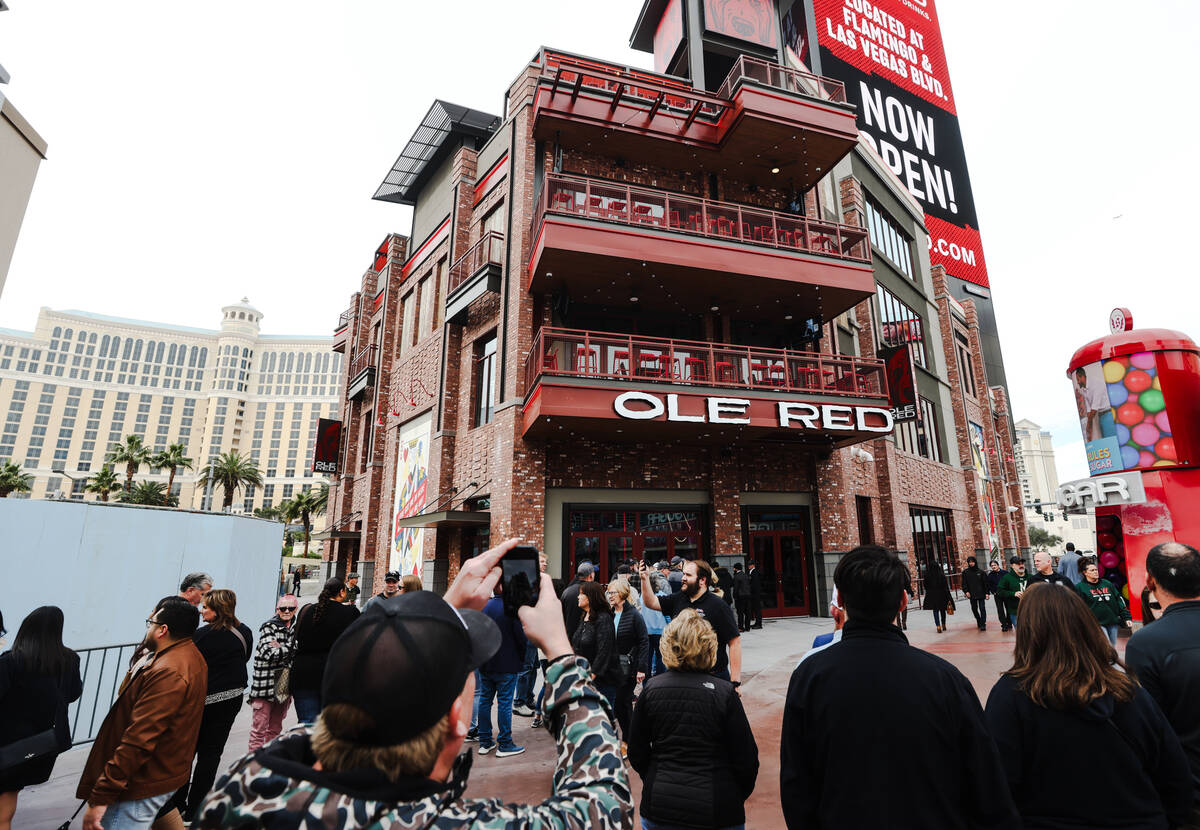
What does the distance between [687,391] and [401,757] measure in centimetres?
1332

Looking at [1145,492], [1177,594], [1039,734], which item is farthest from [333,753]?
[1145,492]

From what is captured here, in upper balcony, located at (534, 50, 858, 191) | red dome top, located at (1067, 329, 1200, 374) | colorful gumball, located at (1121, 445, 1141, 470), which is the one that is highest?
upper balcony, located at (534, 50, 858, 191)

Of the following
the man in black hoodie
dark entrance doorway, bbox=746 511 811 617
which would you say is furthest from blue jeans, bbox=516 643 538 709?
dark entrance doorway, bbox=746 511 811 617

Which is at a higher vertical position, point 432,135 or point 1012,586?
point 432,135

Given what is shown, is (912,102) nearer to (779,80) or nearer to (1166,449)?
(779,80)

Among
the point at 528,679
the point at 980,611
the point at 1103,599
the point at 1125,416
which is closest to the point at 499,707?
the point at 528,679

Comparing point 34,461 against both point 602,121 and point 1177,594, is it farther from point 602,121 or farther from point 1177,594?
point 1177,594

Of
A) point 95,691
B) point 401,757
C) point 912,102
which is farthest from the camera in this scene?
point 912,102

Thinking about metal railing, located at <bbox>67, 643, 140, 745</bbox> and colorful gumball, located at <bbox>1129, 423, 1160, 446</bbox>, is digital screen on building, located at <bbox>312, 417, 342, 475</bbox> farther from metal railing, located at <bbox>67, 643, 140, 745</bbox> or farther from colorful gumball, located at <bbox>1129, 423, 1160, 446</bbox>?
colorful gumball, located at <bbox>1129, 423, 1160, 446</bbox>

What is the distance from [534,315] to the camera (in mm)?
16406

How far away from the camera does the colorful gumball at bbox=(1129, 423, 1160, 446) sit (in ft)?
31.6

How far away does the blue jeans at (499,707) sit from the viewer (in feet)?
20.4

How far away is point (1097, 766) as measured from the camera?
2287 mm

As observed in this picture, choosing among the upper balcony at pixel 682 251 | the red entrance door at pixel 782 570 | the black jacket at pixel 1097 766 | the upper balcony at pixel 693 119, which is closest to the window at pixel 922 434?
the red entrance door at pixel 782 570
